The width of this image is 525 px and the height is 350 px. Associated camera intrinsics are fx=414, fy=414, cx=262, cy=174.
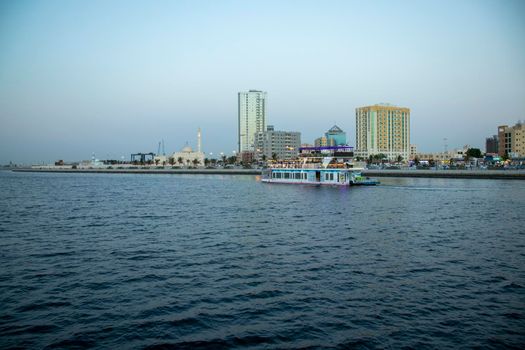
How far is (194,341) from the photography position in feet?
48.5

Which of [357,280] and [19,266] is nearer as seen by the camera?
[357,280]

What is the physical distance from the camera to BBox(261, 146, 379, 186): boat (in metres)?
99.4

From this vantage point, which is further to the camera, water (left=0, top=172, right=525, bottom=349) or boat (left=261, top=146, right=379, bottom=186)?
boat (left=261, top=146, right=379, bottom=186)

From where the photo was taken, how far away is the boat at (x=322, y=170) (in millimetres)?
99438

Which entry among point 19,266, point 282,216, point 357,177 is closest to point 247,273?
point 19,266

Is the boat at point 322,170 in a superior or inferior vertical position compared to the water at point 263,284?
superior

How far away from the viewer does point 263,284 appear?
21.3 metres

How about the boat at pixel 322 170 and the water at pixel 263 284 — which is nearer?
the water at pixel 263 284

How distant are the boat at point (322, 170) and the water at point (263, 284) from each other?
57.4 m

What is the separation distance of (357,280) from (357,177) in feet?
264

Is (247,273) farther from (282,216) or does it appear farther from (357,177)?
(357,177)

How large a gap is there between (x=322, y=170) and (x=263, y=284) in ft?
271

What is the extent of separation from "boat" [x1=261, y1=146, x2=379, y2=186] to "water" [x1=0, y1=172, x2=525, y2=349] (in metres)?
57.4

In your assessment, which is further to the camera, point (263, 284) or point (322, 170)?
point (322, 170)
